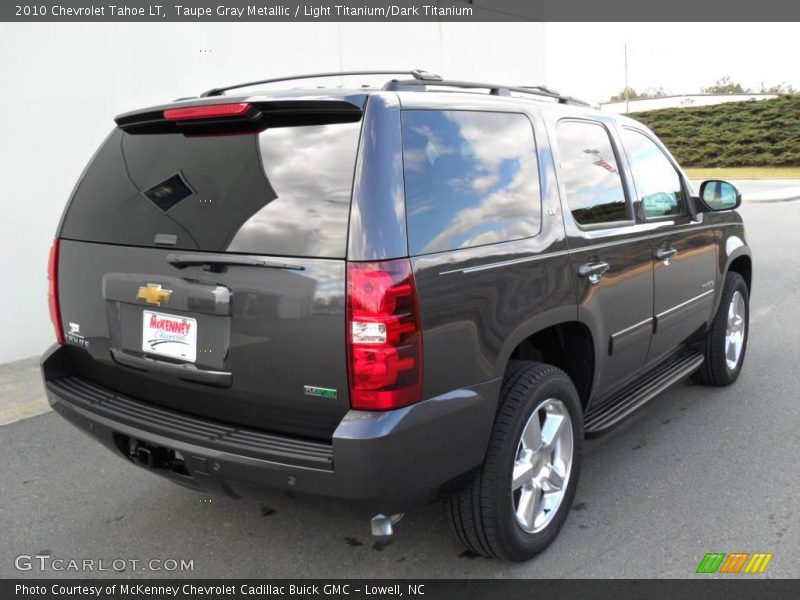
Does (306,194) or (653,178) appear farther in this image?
(653,178)

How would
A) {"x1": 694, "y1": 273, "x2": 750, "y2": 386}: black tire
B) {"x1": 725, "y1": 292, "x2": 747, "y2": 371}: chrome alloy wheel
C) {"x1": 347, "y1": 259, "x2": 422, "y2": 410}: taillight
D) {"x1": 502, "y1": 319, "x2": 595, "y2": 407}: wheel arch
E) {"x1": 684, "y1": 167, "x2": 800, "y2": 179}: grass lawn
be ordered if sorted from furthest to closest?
{"x1": 684, "y1": 167, "x2": 800, "y2": 179}: grass lawn < {"x1": 725, "y1": 292, "x2": 747, "y2": 371}: chrome alloy wheel < {"x1": 694, "y1": 273, "x2": 750, "y2": 386}: black tire < {"x1": 502, "y1": 319, "x2": 595, "y2": 407}: wheel arch < {"x1": 347, "y1": 259, "x2": 422, "y2": 410}: taillight

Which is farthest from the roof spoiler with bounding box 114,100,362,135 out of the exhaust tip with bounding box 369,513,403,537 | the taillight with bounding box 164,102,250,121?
the exhaust tip with bounding box 369,513,403,537

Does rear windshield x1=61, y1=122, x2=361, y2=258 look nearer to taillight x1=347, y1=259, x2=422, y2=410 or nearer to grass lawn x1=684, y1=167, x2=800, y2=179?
taillight x1=347, y1=259, x2=422, y2=410

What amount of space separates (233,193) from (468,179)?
2.92 feet

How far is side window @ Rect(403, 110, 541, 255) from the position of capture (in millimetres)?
2455

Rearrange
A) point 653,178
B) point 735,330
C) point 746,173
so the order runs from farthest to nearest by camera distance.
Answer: point 746,173 → point 735,330 → point 653,178

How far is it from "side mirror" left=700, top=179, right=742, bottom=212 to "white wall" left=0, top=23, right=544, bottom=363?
205 inches

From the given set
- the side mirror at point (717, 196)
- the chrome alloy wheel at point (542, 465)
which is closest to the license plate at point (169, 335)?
the chrome alloy wheel at point (542, 465)

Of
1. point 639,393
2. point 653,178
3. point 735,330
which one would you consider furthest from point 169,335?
point 735,330

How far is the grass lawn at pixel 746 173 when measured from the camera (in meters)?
30.3

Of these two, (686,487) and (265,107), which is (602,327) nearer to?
(686,487)

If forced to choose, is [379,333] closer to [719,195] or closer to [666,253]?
[666,253]

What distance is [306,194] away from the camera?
7.88 feet
